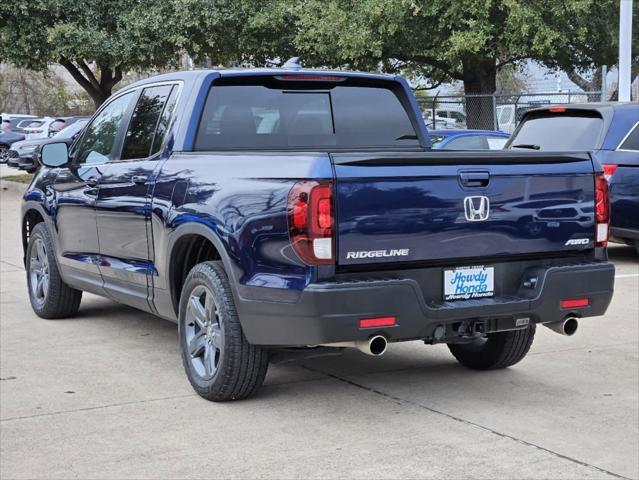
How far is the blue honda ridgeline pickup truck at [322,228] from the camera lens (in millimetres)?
5230

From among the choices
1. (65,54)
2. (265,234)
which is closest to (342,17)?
(65,54)

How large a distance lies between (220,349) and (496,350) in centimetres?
190

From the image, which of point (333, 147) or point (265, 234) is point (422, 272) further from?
point (333, 147)

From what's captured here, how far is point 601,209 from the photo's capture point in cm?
598

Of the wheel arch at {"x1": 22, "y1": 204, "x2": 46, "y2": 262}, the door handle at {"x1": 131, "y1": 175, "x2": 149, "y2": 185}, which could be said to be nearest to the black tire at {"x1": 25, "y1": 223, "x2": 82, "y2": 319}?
the wheel arch at {"x1": 22, "y1": 204, "x2": 46, "y2": 262}

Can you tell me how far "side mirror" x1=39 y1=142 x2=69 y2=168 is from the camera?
7.87m

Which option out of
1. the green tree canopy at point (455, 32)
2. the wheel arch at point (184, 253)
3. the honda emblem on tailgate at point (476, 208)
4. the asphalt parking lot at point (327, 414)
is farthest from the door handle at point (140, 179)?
the green tree canopy at point (455, 32)

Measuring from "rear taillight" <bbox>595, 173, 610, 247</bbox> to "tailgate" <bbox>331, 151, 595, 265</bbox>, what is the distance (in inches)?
2.1

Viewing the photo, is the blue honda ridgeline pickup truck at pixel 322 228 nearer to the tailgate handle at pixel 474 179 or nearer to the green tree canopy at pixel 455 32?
the tailgate handle at pixel 474 179

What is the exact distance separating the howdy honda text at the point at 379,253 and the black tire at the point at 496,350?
1.53 metres

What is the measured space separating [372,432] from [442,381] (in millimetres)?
1248

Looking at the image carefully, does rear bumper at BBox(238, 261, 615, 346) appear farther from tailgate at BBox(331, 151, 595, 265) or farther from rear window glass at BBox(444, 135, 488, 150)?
rear window glass at BBox(444, 135, 488, 150)

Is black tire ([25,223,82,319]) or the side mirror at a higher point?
the side mirror

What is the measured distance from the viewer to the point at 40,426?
5555 millimetres
